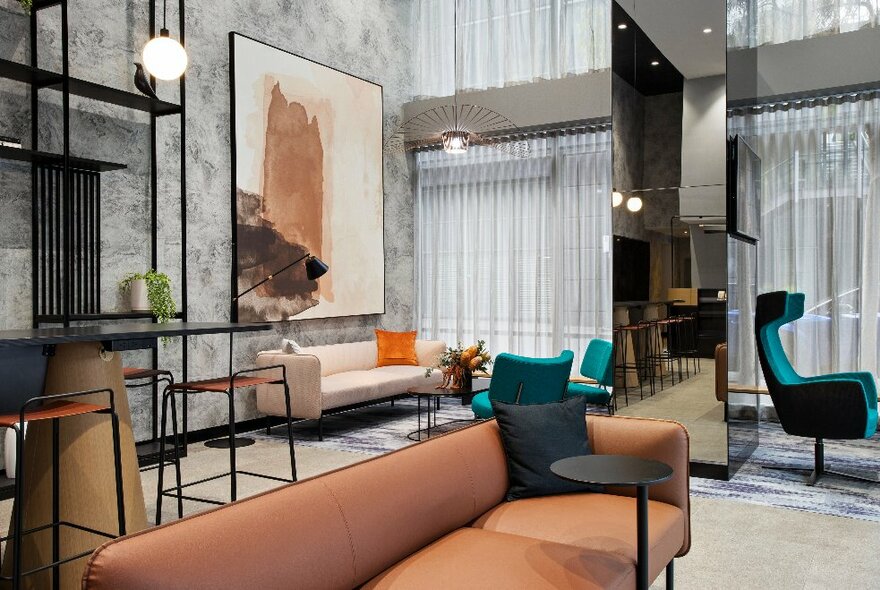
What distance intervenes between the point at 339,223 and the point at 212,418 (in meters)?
2.47

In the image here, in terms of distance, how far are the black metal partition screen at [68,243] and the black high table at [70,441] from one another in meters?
1.93

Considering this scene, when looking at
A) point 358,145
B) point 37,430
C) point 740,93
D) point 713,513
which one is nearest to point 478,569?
point 37,430

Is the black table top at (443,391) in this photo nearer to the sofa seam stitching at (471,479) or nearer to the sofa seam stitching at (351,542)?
the sofa seam stitching at (471,479)

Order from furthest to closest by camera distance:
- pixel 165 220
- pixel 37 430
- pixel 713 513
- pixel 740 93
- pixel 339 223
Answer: pixel 339 223 → pixel 165 220 → pixel 740 93 → pixel 713 513 → pixel 37 430

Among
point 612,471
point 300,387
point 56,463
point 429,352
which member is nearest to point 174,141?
point 300,387

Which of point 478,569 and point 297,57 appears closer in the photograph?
point 478,569

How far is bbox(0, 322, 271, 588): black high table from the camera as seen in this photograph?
2766mm

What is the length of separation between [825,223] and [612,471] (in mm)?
5499

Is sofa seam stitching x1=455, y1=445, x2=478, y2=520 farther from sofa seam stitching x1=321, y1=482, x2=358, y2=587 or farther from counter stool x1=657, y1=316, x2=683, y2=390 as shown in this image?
counter stool x1=657, y1=316, x2=683, y2=390

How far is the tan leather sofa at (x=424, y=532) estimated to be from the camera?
1590 millimetres

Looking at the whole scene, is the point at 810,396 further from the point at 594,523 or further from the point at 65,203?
the point at 65,203

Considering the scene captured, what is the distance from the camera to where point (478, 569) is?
2.06 meters

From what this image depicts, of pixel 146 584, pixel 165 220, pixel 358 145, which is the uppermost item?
pixel 358 145

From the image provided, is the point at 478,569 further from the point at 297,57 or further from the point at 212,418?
the point at 297,57
